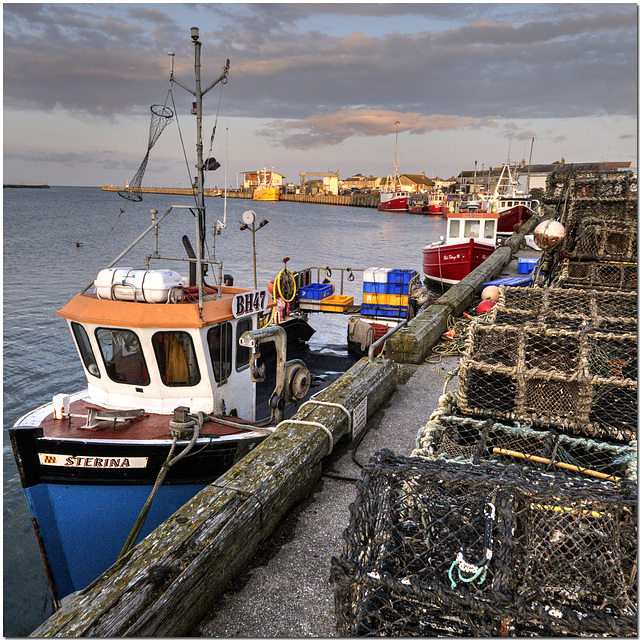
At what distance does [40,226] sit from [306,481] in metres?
68.3

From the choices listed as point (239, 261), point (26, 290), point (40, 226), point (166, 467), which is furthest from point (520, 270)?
point (40, 226)

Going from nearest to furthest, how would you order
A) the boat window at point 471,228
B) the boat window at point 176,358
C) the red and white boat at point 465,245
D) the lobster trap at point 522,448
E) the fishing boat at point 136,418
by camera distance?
the lobster trap at point 522,448 → the fishing boat at point 136,418 → the boat window at point 176,358 → the red and white boat at point 465,245 → the boat window at point 471,228

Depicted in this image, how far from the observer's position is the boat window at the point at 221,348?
6664 mm

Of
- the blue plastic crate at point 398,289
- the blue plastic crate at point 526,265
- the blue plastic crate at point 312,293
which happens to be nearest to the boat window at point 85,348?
the blue plastic crate at point 312,293

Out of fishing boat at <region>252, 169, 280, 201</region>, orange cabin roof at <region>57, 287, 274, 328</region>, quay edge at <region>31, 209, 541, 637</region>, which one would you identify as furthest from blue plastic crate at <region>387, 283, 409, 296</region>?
fishing boat at <region>252, 169, 280, 201</region>

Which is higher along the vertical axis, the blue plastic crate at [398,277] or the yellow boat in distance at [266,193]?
the yellow boat in distance at [266,193]

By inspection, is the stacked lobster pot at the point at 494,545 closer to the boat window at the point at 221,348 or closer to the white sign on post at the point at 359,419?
the white sign on post at the point at 359,419

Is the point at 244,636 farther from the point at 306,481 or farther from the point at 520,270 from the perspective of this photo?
the point at 520,270

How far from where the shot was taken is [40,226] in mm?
62750

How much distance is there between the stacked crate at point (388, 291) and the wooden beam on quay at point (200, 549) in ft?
32.9

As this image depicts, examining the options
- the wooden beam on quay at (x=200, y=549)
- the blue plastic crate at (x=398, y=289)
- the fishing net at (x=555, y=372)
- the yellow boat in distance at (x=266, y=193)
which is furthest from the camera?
the yellow boat in distance at (x=266, y=193)

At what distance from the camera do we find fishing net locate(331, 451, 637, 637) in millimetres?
2395

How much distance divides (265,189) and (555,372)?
575 ft

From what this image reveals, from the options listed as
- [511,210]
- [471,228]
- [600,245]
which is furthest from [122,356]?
[511,210]
